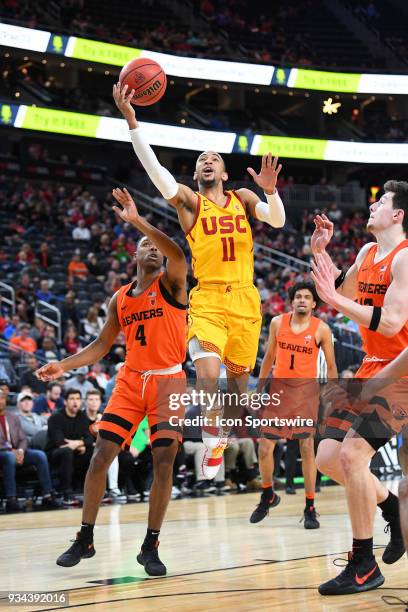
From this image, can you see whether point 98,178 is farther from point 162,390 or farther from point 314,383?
point 162,390

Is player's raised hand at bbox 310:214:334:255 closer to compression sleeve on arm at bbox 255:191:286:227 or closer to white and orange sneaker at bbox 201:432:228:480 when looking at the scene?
compression sleeve on arm at bbox 255:191:286:227

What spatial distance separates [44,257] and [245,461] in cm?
967

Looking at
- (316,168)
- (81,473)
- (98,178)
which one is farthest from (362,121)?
(81,473)

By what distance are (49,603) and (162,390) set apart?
1910mm

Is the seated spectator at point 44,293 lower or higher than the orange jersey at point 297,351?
higher

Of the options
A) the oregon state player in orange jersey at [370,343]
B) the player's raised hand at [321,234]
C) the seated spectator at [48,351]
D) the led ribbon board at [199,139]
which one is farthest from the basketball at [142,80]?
the led ribbon board at [199,139]

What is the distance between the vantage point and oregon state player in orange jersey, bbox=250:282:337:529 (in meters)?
9.88

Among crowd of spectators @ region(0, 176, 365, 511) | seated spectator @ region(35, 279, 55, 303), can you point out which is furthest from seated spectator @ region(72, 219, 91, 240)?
seated spectator @ region(35, 279, 55, 303)

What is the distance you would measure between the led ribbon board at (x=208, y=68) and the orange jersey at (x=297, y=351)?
19.2 m

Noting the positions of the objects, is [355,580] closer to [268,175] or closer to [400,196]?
[400,196]

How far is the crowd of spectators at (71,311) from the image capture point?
12391mm

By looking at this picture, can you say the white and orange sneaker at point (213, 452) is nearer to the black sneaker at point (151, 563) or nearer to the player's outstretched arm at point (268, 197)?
the black sneaker at point (151, 563)

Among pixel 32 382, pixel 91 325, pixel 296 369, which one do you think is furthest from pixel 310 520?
pixel 91 325

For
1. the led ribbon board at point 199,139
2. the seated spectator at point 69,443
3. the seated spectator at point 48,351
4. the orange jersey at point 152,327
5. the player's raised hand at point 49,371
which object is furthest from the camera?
the led ribbon board at point 199,139
